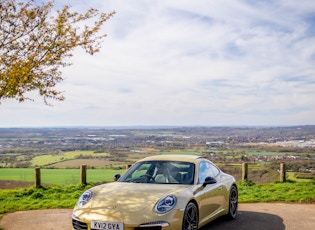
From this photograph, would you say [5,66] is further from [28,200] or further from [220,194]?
[28,200]

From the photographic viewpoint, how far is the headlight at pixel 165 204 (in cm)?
657

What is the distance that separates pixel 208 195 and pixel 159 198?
1.59m

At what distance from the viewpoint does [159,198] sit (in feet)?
22.2

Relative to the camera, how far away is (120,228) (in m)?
6.22

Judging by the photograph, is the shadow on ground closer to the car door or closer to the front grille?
the car door

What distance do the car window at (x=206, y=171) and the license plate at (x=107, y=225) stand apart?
7.35 feet

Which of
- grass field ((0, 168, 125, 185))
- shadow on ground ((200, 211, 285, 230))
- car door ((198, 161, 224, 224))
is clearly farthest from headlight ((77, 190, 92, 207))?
grass field ((0, 168, 125, 185))

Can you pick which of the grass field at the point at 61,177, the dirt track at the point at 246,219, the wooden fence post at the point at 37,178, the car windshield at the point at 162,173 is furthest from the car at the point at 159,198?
the grass field at the point at 61,177

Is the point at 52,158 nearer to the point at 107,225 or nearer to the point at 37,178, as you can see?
the point at 37,178

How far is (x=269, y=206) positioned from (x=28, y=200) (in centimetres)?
780

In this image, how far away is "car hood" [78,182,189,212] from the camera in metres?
6.65

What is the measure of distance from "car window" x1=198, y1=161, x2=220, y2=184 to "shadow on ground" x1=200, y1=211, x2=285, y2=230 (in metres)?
1.08

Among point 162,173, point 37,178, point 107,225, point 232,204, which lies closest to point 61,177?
point 37,178

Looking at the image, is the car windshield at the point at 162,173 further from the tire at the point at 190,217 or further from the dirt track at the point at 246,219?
the dirt track at the point at 246,219
